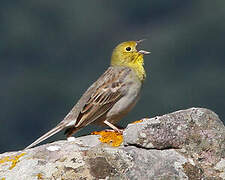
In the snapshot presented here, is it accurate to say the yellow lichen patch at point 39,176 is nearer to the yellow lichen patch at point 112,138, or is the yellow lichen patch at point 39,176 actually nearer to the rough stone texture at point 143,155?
the rough stone texture at point 143,155

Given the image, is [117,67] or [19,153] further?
[117,67]

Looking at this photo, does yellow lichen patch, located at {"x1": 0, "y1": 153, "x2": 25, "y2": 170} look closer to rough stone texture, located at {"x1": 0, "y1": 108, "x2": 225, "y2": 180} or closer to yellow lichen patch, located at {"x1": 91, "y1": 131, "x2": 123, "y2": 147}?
rough stone texture, located at {"x1": 0, "y1": 108, "x2": 225, "y2": 180}

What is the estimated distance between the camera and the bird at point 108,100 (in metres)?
6.32

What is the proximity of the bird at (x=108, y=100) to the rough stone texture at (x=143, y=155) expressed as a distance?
51.2 inches

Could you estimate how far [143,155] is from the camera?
442 cm

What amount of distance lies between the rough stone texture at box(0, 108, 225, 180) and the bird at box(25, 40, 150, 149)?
1.30 meters

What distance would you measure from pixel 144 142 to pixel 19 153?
1197 mm

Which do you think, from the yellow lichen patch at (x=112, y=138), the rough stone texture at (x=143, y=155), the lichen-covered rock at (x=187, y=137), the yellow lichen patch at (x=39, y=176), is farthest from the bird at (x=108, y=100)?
the yellow lichen patch at (x=39, y=176)

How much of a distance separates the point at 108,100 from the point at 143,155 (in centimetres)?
218

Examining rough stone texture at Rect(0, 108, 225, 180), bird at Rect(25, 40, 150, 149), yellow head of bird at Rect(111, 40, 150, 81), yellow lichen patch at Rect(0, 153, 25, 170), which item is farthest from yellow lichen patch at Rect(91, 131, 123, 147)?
yellow head of bird at Rect(111, 40, 150, 81)

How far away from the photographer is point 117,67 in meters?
7.11

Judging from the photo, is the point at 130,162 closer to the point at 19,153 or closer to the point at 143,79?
the point at 19,153

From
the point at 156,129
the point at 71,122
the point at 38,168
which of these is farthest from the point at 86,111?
the point at 38,168

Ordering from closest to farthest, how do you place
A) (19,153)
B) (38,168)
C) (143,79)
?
1. (38,168)
2. (19,153)
3. (143,79)
